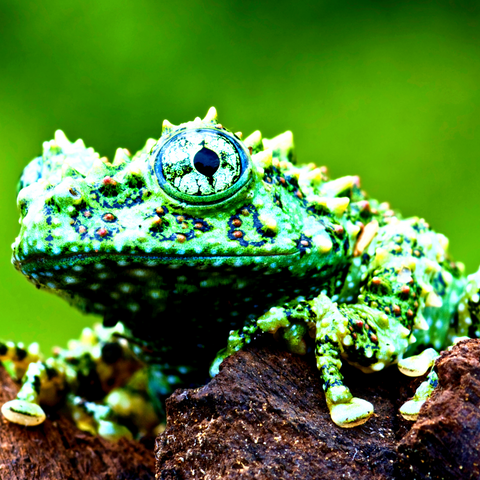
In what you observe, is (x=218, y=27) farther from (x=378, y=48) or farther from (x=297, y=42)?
(x=378, y=48)

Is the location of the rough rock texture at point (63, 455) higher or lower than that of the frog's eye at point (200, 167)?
lower

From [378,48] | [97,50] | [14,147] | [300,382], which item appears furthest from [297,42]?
[300,382]

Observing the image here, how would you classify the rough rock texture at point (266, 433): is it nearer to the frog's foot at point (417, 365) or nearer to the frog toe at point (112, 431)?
the frog's foot at point (417, 365)

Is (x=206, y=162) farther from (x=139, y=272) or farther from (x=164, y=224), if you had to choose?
(x=139, y=272)

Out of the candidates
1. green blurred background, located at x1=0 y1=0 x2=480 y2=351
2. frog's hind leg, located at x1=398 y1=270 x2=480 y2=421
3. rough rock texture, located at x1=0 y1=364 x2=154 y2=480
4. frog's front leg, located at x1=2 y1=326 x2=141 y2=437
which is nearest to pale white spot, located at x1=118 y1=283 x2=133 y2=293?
frog's front leg, located at x1=2 y1=326 x2=141 y2=437

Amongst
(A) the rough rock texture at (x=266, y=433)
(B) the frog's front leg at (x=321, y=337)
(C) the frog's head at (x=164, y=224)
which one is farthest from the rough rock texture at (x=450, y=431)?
(C) the frog's head at (x=164, y=224)

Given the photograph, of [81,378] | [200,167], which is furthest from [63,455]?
[200,167]

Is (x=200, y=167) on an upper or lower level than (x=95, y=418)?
upper

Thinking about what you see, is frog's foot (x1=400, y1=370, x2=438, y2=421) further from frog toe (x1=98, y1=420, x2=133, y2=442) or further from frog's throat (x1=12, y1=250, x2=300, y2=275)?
frog toe (x1=98, y1=420, x2=133, y2=442)
